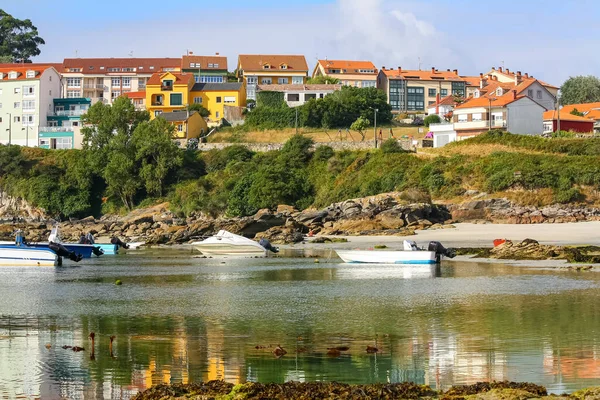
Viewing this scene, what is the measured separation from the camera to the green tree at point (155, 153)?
83.5 m

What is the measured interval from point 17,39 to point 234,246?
103 m

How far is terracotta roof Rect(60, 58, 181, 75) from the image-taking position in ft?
404

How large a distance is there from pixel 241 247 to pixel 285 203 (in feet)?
84.5

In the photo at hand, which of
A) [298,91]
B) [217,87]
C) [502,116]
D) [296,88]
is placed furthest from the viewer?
[296,88]

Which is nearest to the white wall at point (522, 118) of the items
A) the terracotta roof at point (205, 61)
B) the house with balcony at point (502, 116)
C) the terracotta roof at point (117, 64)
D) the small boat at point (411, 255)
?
the house with balcony at point (502, 116)

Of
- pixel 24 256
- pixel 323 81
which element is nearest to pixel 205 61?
pixel 323 81

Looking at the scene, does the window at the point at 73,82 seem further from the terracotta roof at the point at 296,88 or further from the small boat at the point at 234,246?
the small boat at the point at 234,246

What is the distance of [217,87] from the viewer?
349 ft

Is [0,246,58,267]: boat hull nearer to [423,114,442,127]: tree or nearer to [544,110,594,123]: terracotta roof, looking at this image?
[544,110,594,123]: terracotta roof

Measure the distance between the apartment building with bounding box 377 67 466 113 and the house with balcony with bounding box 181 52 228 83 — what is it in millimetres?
Result: 22092

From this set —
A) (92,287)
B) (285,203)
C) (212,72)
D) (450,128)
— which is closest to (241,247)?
(92,287)

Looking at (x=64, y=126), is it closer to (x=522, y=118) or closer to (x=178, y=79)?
(x=178, y=79)

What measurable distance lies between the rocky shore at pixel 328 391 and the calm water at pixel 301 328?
0.95 metres

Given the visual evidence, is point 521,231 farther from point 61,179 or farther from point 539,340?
point 61,179
